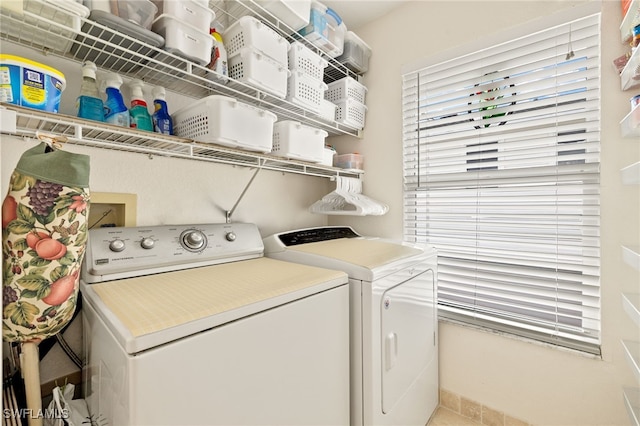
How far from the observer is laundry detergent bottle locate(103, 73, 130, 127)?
1.18 meters

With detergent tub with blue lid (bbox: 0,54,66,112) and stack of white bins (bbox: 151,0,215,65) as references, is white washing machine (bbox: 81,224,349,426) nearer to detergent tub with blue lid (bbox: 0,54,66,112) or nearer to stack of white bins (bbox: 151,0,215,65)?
detergent tub with blue lid (bbox: 0,54,66,112)

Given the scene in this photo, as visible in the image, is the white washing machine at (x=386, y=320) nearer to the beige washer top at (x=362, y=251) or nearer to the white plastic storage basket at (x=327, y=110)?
the beige washer top at (x=362, y=251)

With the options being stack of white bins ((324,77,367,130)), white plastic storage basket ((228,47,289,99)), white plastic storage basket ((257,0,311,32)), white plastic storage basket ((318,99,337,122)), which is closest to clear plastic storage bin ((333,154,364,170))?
stack of white bins ((324,77,367,130))

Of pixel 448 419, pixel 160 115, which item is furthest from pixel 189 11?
pixel 448 419

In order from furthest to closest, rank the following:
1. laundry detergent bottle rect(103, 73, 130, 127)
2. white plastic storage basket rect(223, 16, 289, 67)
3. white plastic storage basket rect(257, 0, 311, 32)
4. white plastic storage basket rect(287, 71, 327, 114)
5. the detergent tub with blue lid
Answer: white plastic storage basket rect(287, 71, 327, 114)
white plastic storage basket rect(257, 0, 311, 32)
white plastic storage basket rect(223, 16, 289, 67)
laundry detergent bottle rect(103, 73, 130, 127)
the detergent tub with blue lid

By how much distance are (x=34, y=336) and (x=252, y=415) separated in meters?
0.65

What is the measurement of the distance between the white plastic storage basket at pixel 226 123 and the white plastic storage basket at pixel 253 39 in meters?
0.33

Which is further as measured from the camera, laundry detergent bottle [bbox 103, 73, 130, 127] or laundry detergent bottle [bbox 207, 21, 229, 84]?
laundry detergent bottle [bbox 207, 21, 229, 84]

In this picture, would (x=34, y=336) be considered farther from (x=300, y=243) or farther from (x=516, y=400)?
(x=516, y=400)

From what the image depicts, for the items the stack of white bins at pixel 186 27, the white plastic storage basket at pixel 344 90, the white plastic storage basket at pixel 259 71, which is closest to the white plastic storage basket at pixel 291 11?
the white plastic storage basket at pixel 259 71

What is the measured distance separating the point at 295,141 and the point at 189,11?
727 millimetres

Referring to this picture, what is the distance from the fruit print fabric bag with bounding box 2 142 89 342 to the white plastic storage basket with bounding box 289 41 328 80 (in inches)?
49.0

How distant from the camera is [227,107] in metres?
1.26

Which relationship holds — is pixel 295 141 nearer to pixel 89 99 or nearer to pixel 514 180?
pixel 89 99
